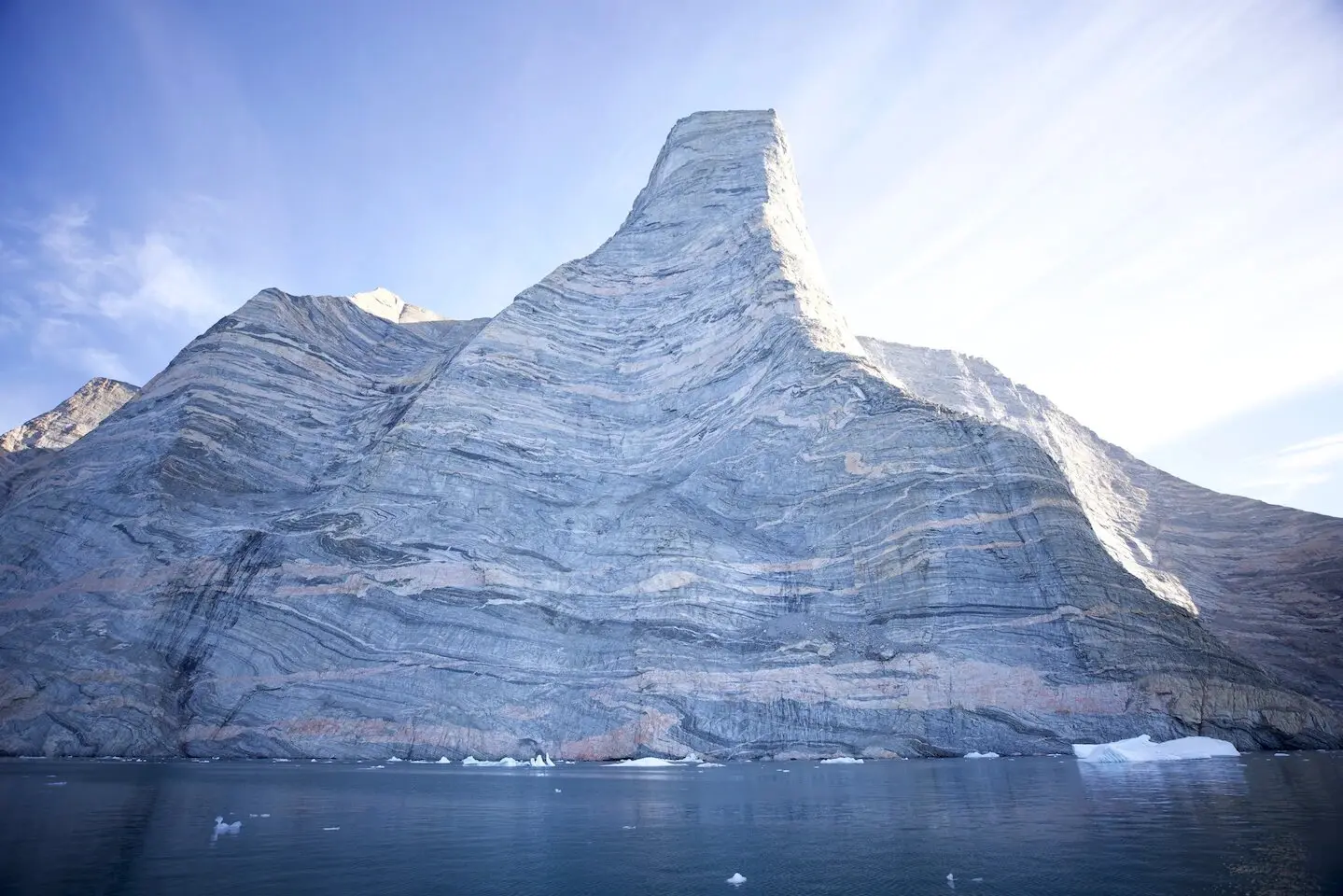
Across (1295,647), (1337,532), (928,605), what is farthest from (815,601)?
(1337,532)

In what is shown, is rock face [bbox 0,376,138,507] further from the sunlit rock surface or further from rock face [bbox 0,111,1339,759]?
the sunlit rock surface

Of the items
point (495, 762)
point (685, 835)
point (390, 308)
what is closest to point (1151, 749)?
point (685, 835)

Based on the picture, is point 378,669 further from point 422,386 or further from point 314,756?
point 422,386

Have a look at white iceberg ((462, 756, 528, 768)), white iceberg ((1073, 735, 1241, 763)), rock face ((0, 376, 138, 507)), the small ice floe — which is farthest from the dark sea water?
rock face ((0, 376, 138, 507))

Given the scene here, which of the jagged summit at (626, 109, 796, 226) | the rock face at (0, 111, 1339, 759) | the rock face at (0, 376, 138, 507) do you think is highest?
the jagged summit at (626, 109, 796, 226)

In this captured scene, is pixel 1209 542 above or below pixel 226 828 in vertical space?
above

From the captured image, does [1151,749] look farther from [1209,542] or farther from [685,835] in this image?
[1209,542]
